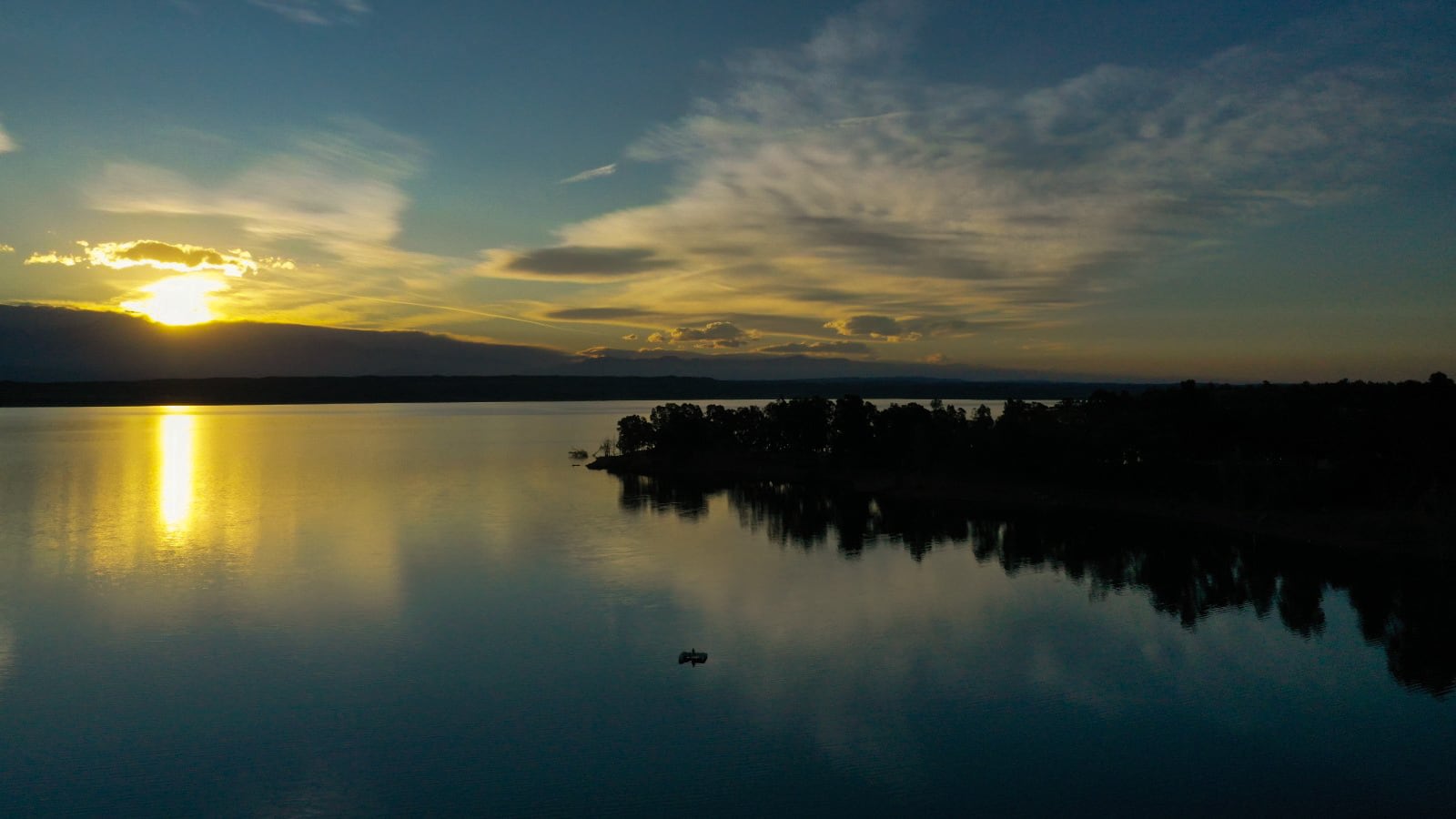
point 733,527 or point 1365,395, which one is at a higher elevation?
point 1365,395

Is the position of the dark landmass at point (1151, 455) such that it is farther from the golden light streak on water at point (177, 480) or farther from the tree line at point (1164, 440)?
the golden light streak on water at point (177, 480)

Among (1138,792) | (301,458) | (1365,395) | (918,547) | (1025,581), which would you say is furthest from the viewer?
(301,458)

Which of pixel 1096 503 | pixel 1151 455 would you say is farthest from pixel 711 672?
pixel 1151 455

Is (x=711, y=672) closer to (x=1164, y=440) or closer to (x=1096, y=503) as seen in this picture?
(x=1096, y=503)

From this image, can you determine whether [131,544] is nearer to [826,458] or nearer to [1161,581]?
[1161,581]

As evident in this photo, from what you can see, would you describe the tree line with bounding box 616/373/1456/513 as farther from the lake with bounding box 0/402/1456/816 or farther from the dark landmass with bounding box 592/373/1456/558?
the lake with bounding box 0/402/1456/816

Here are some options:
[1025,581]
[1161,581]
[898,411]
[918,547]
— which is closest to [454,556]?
[918,547]
